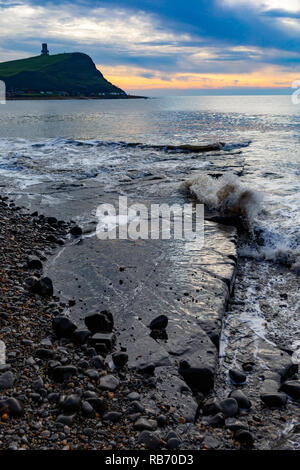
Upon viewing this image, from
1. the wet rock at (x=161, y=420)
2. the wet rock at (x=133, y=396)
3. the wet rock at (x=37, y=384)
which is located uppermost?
the wet rock at (x=37, y=384)

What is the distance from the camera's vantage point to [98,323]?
549cm

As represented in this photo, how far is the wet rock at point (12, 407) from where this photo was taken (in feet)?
12.1

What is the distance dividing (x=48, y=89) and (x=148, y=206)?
201 metres

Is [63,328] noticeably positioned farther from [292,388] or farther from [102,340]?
[292,388]

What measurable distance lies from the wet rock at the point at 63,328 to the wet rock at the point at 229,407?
7.51 ft

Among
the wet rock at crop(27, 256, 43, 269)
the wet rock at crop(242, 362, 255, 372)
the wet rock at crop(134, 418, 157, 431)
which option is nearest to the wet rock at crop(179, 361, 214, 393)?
the wet rock at crop(242, 362, 255, 372)

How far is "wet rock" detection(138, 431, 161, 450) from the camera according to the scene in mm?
3619

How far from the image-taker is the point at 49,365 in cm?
448

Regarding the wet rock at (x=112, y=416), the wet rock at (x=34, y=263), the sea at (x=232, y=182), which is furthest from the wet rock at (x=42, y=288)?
the sea at (x=232, y=182)

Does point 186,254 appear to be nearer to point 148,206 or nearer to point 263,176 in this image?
point 148,206

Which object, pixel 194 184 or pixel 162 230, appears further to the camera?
pixel 194 184

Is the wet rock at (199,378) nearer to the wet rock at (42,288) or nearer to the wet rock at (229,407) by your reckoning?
the wet rock at (229,407)

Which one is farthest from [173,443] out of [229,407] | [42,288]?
[42,288]
